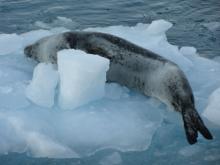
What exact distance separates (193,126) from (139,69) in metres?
1.03

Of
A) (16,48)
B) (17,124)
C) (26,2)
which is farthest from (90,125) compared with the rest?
(26,2)

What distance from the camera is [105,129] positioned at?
14.3 feet

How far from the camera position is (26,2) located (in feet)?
29.0

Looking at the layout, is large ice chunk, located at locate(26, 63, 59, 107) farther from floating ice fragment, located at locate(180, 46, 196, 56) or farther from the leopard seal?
floating ice fragment, located at locate(180, 46, 196, 56)

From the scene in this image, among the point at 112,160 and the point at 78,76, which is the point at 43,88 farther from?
the point at 112,160

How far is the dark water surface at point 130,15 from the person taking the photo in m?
7.21

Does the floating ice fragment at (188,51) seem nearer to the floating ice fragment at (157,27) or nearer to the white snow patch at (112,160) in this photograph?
the floating ice fragment at (157,27)

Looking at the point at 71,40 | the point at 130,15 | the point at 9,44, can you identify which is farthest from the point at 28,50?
the point at 130,15

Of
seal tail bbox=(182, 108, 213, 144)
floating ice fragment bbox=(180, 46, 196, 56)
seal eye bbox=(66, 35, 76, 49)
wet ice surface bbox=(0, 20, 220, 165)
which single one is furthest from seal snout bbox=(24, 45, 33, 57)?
seal tail bbox=(182, 108, 213, 144)

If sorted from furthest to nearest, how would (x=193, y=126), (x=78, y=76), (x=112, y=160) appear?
(x=78, y=76) < (x=193, y=126) < (x=112, y=160)

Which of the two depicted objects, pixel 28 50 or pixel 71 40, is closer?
pixel 71 40

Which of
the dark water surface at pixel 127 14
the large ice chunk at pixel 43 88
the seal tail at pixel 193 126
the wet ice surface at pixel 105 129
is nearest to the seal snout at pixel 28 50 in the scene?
the wet ice surface at pixel 105 129

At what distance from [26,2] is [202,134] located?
17.8 feet

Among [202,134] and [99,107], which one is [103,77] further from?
[202,134]
